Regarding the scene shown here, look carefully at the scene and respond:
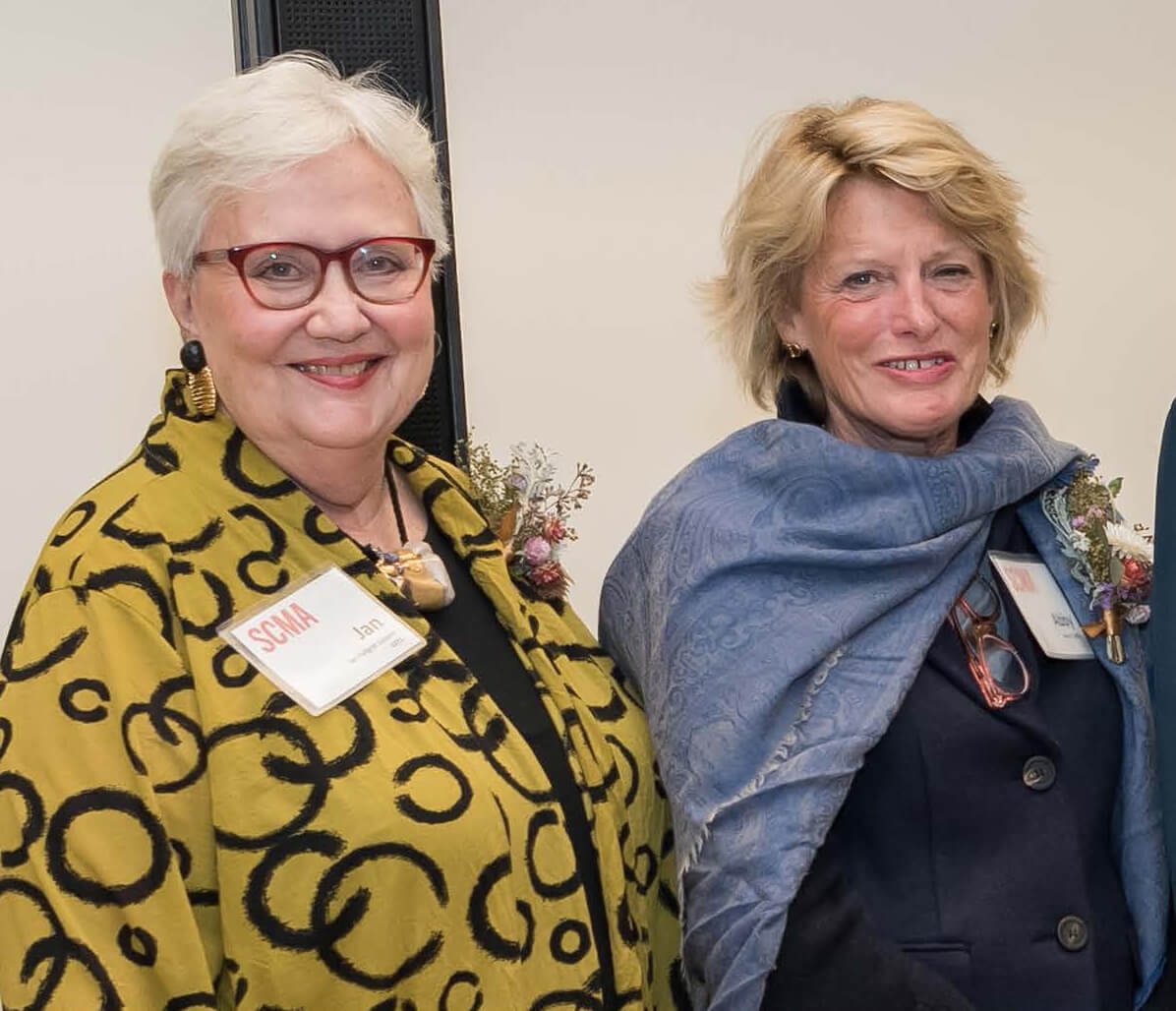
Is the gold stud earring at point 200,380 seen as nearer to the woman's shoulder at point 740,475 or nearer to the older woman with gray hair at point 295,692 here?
the older woman with gray hair at point 295,692

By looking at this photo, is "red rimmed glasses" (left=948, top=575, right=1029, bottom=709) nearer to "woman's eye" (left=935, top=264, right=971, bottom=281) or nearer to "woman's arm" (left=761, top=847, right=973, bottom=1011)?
"woman's arm" (left=761, top=847, right=973, bottom=1011)

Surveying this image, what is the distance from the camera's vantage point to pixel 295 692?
1614 mm


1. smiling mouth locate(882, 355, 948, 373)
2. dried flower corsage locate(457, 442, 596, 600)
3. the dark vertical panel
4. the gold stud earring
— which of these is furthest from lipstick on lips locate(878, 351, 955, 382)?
the dark vertical panel

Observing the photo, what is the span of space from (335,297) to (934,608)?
2.82 ft

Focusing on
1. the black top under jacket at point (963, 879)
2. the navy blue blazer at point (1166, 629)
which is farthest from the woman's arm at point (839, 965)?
the navy blue blazer at point (1166, 629)

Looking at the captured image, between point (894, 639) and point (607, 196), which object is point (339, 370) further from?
point (607, 196)

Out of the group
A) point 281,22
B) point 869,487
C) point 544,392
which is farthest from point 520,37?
point 869,487

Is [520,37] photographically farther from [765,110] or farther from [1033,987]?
[1033,987]

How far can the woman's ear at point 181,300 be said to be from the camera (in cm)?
178

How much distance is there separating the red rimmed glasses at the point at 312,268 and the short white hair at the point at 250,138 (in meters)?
0.05

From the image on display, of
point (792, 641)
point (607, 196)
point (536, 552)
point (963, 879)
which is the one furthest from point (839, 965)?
point (607, 196)

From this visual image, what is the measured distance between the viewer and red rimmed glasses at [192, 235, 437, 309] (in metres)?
1.71

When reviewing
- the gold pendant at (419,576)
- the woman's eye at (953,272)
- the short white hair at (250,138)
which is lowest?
the gold pendant at (419,576)

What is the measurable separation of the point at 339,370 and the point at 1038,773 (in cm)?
98
